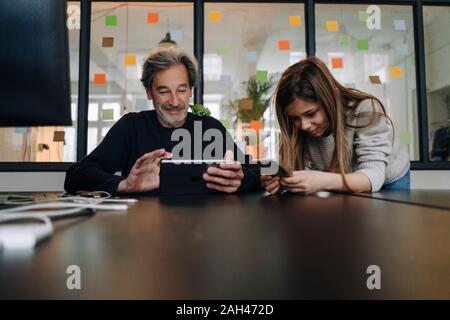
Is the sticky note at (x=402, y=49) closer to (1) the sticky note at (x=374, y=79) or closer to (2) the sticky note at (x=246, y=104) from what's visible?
(1) the sticky note at (x=374, y=79)

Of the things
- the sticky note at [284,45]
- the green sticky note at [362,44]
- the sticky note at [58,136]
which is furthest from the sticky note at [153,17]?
the green sticky note at [362,44]

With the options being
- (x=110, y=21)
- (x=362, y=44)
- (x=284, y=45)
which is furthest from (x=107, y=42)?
(x=362, y=44)

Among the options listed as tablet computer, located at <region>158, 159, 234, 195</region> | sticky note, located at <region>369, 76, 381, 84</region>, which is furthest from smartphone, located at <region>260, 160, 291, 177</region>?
sticky note, located at <region>369, 76, 381, 84</region>

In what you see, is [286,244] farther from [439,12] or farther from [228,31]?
[439,12]

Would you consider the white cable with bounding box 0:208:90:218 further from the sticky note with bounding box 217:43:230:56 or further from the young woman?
the sticky note with bounding box 217:43:230:56

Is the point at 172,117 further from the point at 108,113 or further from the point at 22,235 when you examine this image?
the point at 108,113

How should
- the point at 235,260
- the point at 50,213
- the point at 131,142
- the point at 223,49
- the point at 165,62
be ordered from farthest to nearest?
the point at 223,49, the point at 165,62, the point at 131,142, the point at 50,213, the point at 235,260

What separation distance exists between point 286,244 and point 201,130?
4.46 ft

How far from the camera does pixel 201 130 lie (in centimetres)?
166

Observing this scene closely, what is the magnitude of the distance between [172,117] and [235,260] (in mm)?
1353

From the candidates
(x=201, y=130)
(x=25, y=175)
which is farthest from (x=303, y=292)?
(x=25, y=175)

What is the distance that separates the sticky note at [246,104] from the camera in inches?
122

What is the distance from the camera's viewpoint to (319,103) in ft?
4.35

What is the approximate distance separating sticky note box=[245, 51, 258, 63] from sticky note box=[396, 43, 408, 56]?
47.4 inches
